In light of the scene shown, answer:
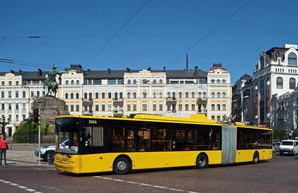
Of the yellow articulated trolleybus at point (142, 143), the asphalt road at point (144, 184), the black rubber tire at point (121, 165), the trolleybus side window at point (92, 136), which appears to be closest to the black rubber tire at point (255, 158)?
the yellow articulated trolleybus at point (142, 143)

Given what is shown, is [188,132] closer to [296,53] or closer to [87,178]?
[87,178]

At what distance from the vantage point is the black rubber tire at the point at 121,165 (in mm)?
17828

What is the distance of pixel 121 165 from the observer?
18.0 meters

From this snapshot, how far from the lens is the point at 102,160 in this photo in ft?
56.4

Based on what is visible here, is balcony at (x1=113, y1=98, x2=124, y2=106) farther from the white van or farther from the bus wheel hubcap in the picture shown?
the bus wheel hubcap

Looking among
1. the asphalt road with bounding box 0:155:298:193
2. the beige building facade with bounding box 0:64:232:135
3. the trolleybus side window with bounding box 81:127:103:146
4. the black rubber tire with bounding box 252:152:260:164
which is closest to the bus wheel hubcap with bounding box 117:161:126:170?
the asphalt road with bounding box 0:155:298:193

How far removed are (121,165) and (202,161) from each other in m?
5.90

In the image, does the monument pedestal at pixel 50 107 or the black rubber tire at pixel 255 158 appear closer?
the black rubber tire at pixel 255 158

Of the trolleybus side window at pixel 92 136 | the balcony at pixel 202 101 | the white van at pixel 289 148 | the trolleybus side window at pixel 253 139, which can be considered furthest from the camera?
the balcony at pixel 202 101

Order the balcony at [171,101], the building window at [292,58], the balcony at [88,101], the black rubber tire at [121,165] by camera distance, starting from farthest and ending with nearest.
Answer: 1. the balcony at [88,101]
2. the balcony at [171,101]
3. the building window at [292,58]
4. the black rubber tire at [121,165]

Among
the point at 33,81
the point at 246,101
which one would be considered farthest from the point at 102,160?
the point at 246,101

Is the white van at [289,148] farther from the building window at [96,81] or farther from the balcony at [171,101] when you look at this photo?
the building window at [96,81]

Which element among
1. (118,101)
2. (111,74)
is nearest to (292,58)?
(118,101)

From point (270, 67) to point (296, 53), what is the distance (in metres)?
8.22
